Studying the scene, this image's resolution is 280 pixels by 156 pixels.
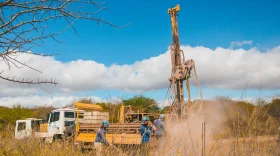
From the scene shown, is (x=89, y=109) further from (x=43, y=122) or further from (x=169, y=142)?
(x=169, y=142)

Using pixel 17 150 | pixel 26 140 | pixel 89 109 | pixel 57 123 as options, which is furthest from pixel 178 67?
pixel 17 150

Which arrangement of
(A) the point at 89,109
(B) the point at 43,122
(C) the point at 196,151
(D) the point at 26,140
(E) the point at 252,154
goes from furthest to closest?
(B) the point at 43,122, (A) the point at 89,109, (D) the point at 26,140, (C) the point at 196,151, (E) the point at 252,154

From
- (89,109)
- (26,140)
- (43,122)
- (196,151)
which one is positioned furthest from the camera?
(43,122)

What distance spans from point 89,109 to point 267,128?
972 centimetres

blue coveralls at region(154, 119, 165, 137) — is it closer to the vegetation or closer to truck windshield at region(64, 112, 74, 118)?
the vegetation

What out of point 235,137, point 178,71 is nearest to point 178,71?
point 178,71

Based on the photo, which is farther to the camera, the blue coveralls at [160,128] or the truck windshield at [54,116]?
the truck windshield at [54,116]

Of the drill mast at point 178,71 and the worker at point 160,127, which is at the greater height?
the drill mast at point 178,71

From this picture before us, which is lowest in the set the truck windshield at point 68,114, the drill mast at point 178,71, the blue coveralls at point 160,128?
the blue coveralls at point 160,128

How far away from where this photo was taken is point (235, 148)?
11.0ft

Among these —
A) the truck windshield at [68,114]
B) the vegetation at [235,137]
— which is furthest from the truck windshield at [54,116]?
the vegetation at [235,137]

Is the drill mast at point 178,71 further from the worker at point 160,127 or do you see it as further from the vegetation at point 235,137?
the vegetation at point 235,137

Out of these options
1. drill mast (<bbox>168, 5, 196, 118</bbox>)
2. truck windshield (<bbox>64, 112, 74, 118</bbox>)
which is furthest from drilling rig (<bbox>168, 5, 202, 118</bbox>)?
truck windshield (<bbox>64, 112, 74, 118</bbox>)

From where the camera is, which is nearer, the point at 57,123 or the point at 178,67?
the point at 178,67
